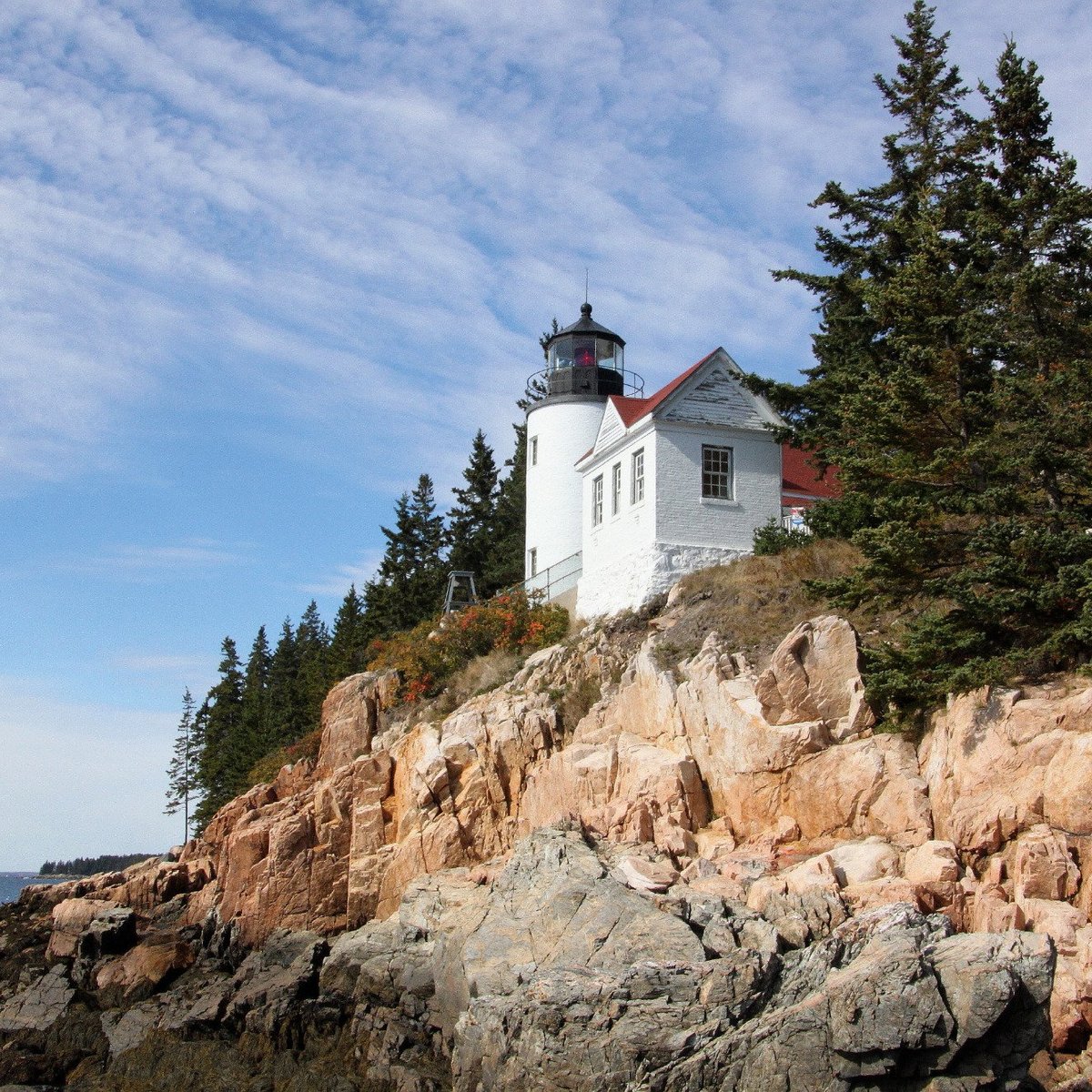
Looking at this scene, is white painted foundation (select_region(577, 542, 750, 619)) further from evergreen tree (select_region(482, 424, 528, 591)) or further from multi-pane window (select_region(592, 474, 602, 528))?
evergreen tree (select_region(482, 424, 528, 591))

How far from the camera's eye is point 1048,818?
13.2 m

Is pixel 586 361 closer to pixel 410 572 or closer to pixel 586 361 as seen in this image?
pixel 586 361

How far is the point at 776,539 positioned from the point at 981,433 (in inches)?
285

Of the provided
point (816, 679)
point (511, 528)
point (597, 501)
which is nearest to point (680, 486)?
point (597, 501)

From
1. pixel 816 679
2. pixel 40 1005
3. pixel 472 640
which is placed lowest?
pixel 40 1005

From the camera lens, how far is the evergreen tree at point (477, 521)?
146 feet

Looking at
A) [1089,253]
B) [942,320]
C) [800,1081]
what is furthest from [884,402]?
[800,1081]

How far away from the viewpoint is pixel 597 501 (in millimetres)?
28078

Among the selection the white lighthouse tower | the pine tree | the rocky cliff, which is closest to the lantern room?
the white lighthouse tower

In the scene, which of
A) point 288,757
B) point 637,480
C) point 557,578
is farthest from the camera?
point 288,757

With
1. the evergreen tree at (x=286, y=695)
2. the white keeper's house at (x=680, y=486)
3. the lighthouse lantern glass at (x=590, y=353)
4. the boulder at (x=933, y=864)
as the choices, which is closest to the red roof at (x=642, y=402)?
the white keeper's house at (x=680, y=486)

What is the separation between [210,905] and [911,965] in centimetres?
1655

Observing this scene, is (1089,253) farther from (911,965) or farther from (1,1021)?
(1,1021)

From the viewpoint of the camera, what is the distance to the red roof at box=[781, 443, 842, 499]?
90.0 feet
